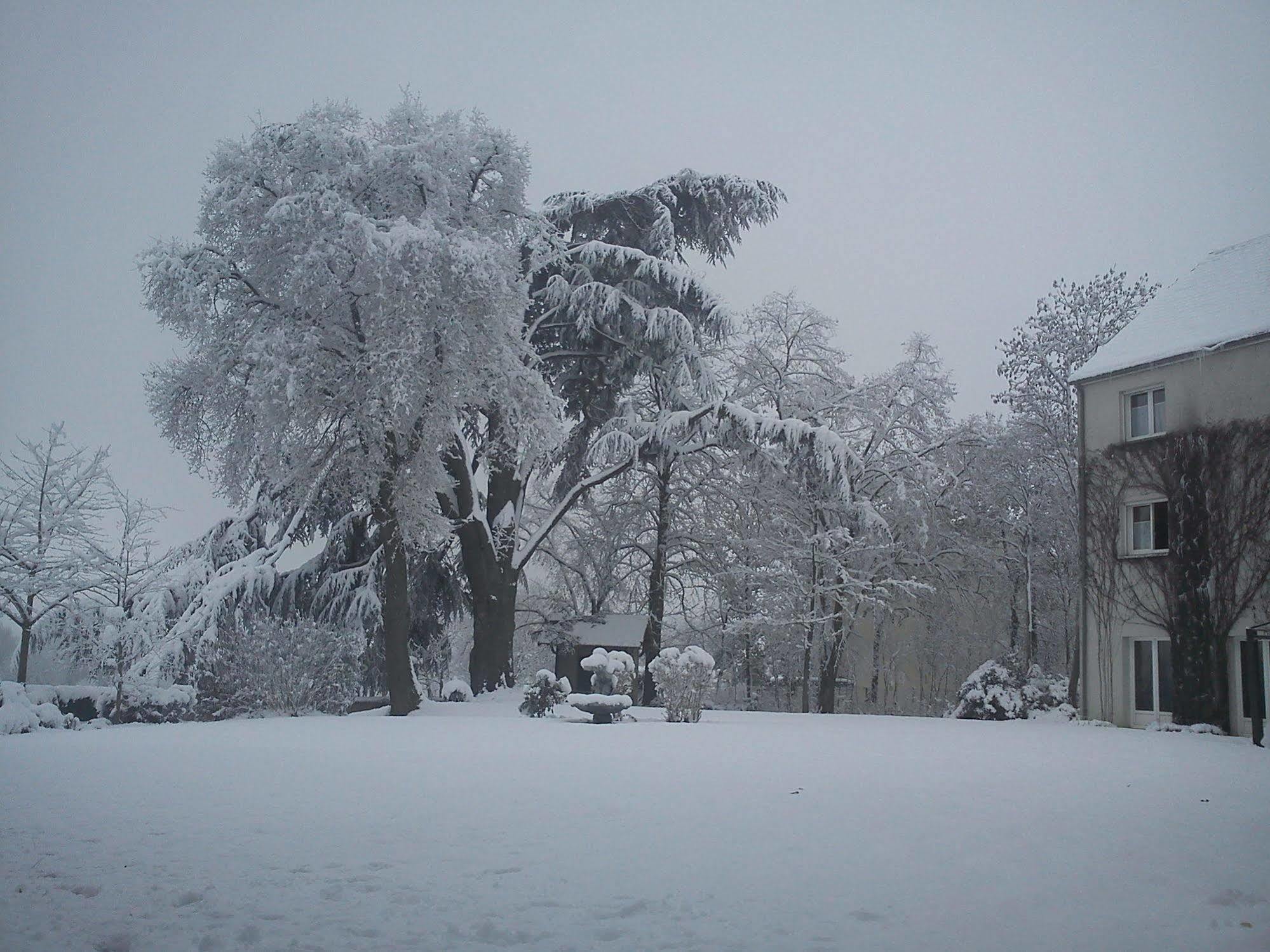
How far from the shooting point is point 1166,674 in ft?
57.7

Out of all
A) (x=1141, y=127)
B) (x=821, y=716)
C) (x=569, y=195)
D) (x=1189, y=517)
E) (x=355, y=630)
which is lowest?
(x=821, y=716)

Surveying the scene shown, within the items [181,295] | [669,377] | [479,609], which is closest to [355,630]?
[479,609]

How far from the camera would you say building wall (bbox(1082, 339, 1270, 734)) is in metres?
16.9

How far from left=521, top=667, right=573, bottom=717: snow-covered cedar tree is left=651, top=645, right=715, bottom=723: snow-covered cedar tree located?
5.67 ft

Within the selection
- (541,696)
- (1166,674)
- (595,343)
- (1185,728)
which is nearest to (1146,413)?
(1166,674)

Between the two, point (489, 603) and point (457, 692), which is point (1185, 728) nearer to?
point (457, 692)

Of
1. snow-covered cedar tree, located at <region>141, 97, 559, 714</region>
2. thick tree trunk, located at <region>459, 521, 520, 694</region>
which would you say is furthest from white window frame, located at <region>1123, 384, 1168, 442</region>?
thick tree trunk, located at <region>459, 521, 520, 694</region>

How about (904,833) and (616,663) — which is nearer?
(904,833)

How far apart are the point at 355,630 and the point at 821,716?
30.9ft

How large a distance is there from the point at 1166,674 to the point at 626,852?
591 inches

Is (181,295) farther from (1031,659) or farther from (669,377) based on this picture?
(1031,659)

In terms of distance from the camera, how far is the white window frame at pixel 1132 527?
17.9 metres

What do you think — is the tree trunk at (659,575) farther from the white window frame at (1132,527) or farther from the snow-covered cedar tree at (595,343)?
the white window frame at (1132,527)

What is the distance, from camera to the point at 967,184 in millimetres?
24156
